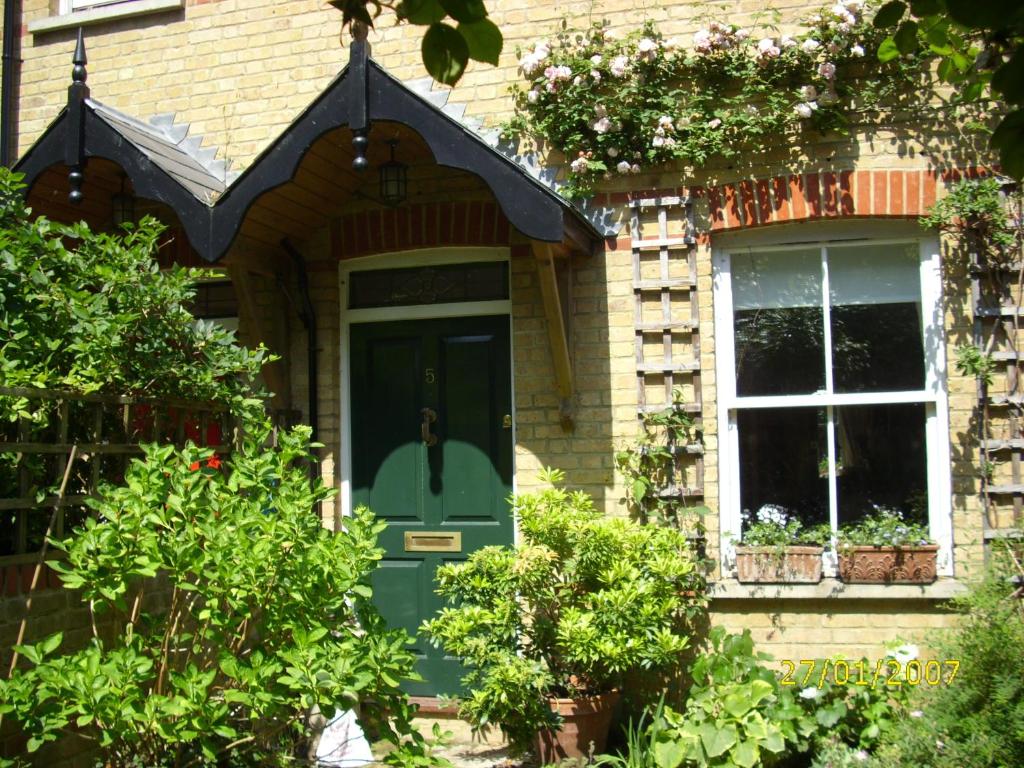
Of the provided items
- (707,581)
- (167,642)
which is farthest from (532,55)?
(167,642)

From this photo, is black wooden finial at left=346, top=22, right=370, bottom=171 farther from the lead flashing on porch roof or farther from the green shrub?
the green shrub

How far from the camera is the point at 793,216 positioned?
5566 mm

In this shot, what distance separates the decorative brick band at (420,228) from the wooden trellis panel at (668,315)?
0.80m

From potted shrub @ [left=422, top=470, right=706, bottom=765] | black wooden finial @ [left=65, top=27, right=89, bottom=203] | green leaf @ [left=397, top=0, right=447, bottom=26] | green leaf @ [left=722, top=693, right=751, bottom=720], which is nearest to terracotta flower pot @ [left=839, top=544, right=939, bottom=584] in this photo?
potted shrub @ [left=422, top=470, right=706, bottom=765]

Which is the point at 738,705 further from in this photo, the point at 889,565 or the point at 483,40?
the point at 483,40

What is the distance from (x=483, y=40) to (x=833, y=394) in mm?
3946

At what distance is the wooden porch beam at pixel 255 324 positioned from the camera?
591 centimetres

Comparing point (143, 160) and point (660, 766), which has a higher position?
point (143, 160)

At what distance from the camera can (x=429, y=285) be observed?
20.5ft

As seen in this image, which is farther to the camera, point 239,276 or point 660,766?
point 239,276

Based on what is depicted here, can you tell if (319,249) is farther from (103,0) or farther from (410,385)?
(103,0)

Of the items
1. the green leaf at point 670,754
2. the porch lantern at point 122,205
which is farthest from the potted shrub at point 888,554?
the porch lantern at point 122,205

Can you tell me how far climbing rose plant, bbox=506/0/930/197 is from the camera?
5520 mm

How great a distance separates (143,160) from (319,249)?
46.5 inches
